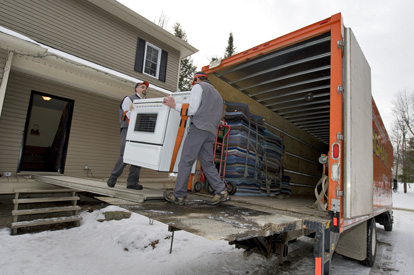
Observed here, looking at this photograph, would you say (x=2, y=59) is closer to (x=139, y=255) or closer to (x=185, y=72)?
(x=139, y=255)

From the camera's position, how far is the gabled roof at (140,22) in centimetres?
896

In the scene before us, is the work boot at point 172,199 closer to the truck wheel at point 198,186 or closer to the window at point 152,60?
the truck wheel at point 198,186

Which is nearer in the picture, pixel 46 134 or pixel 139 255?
pixel 139 255

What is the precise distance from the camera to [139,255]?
4293 millimetres

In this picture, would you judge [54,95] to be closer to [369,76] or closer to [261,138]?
[261,138]

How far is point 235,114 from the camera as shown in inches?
179

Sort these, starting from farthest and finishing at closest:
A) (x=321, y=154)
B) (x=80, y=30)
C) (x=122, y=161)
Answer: (x=80, y=30) < (x=122, y=161) < (x=321, y=154)

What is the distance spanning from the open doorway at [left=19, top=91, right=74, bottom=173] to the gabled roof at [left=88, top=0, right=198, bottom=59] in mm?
3953

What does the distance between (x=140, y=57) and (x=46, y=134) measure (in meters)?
5.37

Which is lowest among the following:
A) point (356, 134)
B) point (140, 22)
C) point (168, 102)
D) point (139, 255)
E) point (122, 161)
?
point (139, 255)

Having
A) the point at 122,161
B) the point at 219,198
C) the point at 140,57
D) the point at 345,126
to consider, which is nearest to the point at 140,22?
the point at 140,57

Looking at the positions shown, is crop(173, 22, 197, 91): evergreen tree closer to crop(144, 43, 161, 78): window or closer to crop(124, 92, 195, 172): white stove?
crop(144, 43, 161, 78): window

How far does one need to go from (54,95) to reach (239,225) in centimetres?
766

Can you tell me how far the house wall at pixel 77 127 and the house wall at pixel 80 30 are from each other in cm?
164
